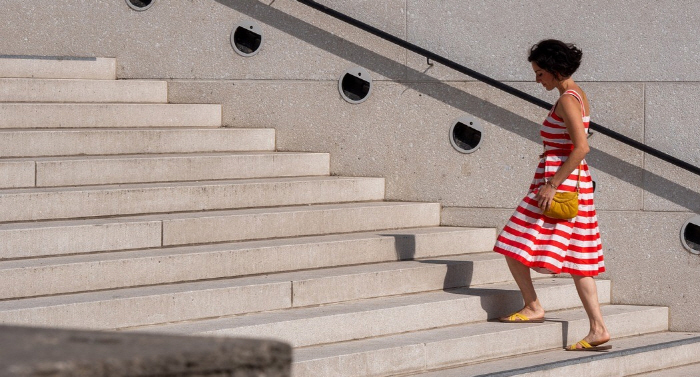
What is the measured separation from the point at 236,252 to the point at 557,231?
1721 mm

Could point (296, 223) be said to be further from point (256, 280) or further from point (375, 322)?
point (375, 322)

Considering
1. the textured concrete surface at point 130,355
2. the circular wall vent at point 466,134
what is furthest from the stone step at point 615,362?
the textured concrete surface at point 130,355

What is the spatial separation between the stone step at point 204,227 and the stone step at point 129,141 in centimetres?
82

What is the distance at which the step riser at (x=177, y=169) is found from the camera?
584 cm

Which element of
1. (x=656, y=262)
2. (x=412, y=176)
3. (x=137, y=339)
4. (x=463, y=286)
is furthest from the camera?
(x=412, y=176)

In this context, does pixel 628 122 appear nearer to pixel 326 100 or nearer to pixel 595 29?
pixel 595 29

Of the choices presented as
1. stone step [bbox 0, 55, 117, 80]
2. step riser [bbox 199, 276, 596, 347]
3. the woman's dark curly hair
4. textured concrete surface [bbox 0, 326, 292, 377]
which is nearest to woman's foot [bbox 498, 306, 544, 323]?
step riser [bbox 199, 276, 596, 347]

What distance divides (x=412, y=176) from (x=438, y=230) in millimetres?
586

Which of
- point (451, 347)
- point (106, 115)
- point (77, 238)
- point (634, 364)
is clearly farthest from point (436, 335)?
point (106, 115)

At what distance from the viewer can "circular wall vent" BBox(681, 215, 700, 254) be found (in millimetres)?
6473

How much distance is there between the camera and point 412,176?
7.12 metres

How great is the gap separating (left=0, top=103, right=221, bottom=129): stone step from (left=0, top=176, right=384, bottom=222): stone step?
0.82 metres

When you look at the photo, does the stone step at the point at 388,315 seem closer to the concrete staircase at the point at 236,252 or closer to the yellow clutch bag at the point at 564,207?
the concrete staircase at the point at 236,252

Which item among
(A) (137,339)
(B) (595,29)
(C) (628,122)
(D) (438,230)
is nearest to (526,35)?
(B) (595,29)
